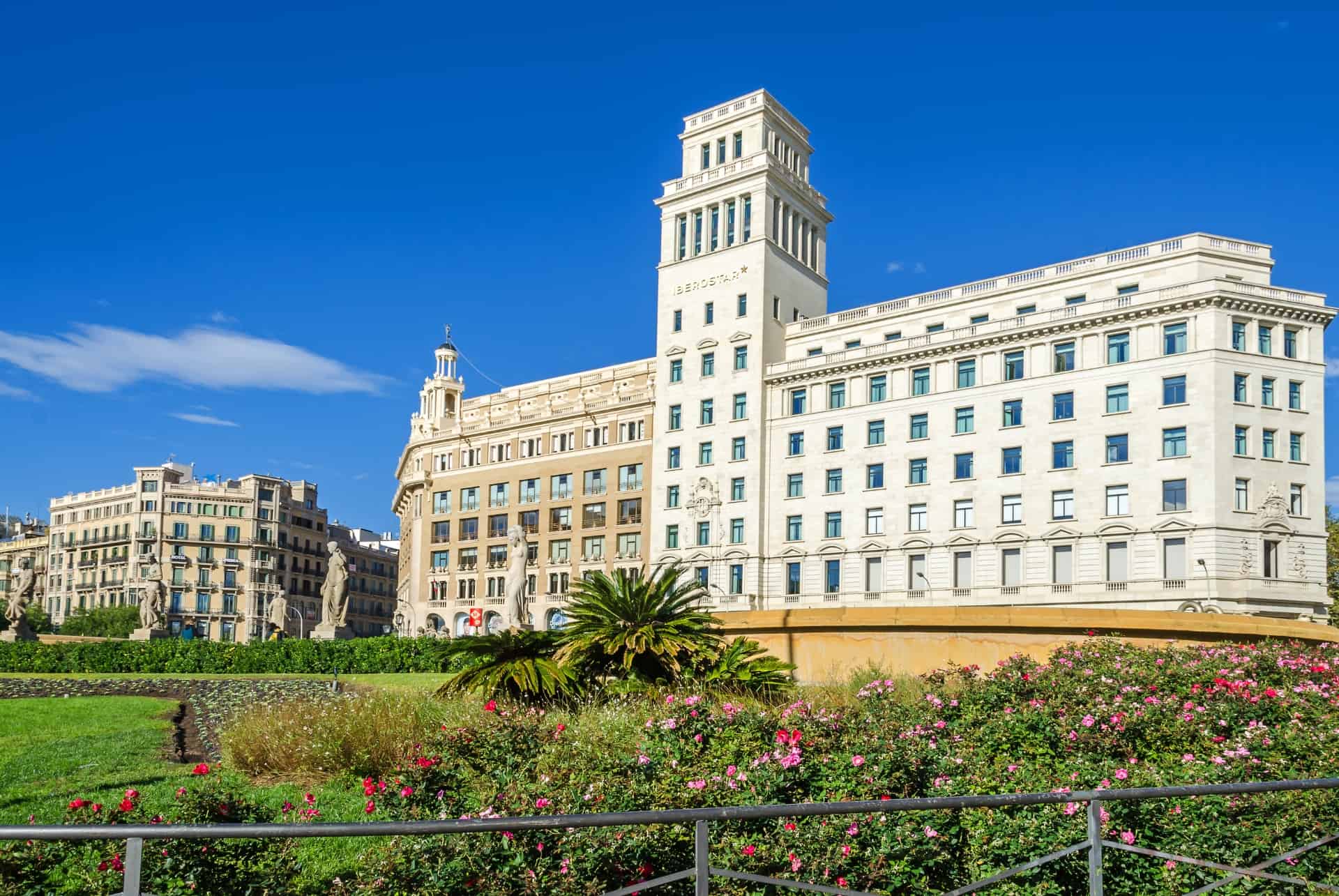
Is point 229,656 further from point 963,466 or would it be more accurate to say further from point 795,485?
point 963,466

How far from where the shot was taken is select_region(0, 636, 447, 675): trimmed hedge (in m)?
38.9

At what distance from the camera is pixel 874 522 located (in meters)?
67.9

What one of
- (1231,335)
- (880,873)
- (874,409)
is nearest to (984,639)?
(880,873)

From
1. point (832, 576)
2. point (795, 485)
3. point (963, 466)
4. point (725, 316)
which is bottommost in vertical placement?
point (832, 576)

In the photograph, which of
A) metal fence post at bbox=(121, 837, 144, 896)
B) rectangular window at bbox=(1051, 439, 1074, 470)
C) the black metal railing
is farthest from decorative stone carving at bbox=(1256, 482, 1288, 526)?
metal fence post at bbox=(121, 837, 144, 896)

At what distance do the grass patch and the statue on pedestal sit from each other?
25.7 metres

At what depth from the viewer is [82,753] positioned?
16406 mm

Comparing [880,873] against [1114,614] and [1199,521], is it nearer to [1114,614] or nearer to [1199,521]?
[1114,614]

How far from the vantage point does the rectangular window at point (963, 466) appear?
213 ft

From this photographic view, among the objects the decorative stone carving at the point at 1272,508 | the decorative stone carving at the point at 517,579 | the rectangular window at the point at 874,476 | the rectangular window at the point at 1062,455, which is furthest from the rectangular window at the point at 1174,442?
the decorative stone carving at the point at 517,579

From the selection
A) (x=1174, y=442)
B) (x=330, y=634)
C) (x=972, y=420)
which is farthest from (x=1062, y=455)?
(x=330, y=634)

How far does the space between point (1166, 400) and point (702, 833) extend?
59028 mm

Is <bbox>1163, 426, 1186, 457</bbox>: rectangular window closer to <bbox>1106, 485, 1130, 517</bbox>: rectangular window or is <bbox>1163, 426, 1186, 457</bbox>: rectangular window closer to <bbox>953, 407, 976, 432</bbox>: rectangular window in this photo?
<bbox>1106, 485, 1130, 517</bbox>: rectangular window

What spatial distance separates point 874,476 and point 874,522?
267cm
